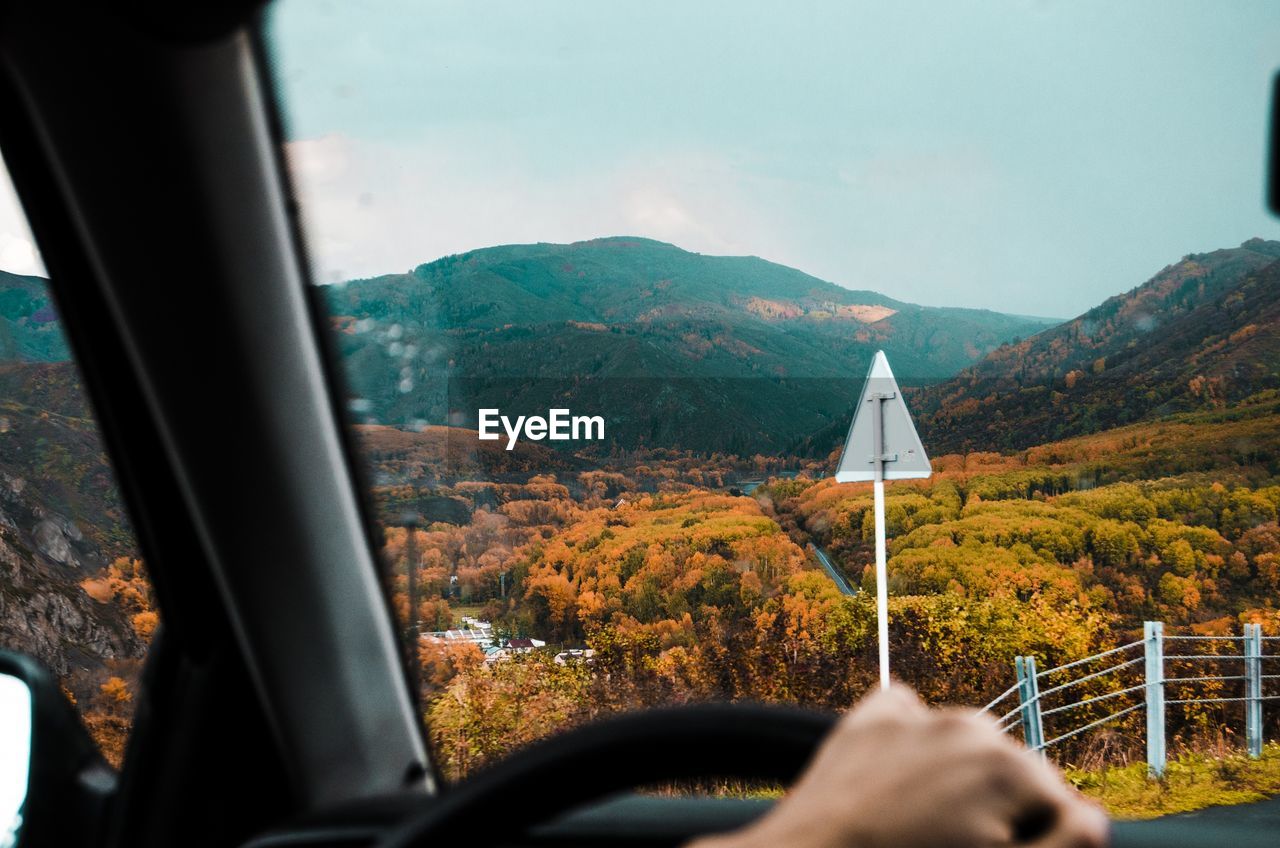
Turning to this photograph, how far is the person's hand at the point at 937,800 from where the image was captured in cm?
50

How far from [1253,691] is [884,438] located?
2.39 meters

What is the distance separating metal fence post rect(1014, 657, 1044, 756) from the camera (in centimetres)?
470

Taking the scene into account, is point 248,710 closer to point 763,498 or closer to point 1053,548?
point 763,498

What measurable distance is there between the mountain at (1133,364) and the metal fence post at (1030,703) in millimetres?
1706

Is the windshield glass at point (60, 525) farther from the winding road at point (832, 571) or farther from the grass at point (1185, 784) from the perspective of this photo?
the winding road at point (832, 571)

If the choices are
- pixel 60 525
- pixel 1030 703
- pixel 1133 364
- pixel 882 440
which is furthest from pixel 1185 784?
pixel 60 525

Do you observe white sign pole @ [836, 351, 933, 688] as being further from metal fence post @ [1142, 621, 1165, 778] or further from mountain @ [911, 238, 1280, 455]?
mountain @ [911, 238, 1280, 455]

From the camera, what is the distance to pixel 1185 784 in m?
4.28

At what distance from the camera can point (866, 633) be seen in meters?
5.70

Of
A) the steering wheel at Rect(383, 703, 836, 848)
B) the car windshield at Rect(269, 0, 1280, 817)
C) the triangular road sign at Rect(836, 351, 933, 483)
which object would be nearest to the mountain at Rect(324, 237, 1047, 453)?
the car windshield at Rect(269, 0, 1280, 817)

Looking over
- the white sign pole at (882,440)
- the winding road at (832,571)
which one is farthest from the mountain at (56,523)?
the winding road at (832,571)

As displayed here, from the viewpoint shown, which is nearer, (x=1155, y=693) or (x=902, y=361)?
(x=1155, y=693)

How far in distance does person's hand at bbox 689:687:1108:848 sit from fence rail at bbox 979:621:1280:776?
457 centimetres

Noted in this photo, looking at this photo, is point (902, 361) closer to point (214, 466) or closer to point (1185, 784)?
point (1185, 784)
